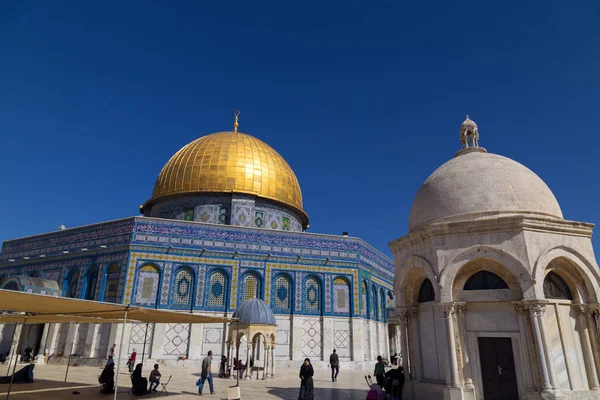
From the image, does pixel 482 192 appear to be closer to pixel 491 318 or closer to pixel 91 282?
pixel 491 318

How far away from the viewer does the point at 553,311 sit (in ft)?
26.0

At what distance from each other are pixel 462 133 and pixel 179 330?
1521 cm

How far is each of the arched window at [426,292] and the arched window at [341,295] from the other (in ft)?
40.1

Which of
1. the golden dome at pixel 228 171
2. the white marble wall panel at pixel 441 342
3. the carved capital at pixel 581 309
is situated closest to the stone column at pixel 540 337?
the carved capital at pixel 581 309

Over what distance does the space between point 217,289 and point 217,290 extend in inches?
1.9

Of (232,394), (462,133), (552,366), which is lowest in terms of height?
(232,394)

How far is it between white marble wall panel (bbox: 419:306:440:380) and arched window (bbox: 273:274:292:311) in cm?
1236

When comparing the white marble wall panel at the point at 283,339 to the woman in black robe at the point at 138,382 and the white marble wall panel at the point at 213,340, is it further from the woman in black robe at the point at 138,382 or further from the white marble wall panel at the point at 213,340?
the woman in black robe at the point at 138,382

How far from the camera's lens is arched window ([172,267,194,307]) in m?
19.7

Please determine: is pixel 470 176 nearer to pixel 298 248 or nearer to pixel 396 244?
pixel 396 244

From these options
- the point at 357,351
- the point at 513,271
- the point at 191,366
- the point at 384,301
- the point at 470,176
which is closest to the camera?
the point at 513,271

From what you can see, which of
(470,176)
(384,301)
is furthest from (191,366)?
(470,176)

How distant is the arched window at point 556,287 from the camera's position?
8.26 metres

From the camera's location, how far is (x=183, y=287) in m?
19.9
